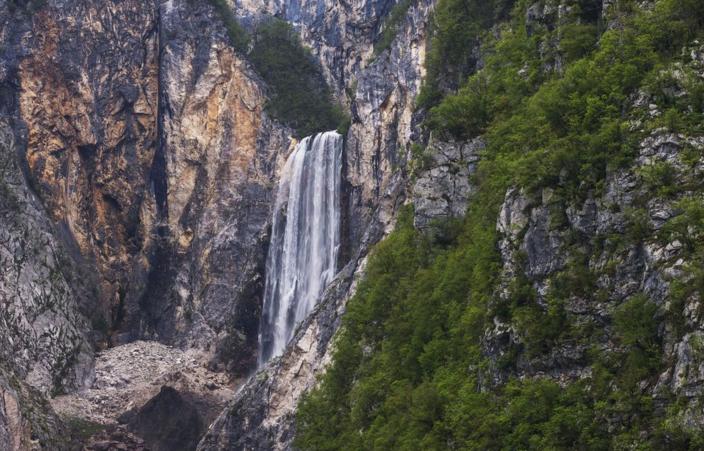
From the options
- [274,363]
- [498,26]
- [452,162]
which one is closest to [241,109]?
[274,363]

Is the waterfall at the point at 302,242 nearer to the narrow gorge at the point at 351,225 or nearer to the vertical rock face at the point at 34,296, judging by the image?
the narrow gorge at the point at 351,225

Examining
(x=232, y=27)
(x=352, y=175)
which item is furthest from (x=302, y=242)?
(x=232, y=27)

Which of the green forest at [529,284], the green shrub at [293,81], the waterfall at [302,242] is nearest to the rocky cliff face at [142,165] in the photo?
the green shrub at [293,81]

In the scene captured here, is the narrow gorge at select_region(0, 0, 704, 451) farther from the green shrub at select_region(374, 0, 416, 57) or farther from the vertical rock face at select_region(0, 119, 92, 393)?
the green shrub at select_region(374, 0, 416, 57)

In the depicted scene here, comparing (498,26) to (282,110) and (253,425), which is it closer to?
(253,425)

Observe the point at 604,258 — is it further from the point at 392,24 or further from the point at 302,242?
the point at 392,24

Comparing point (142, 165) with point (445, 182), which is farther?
point (142, 165)
